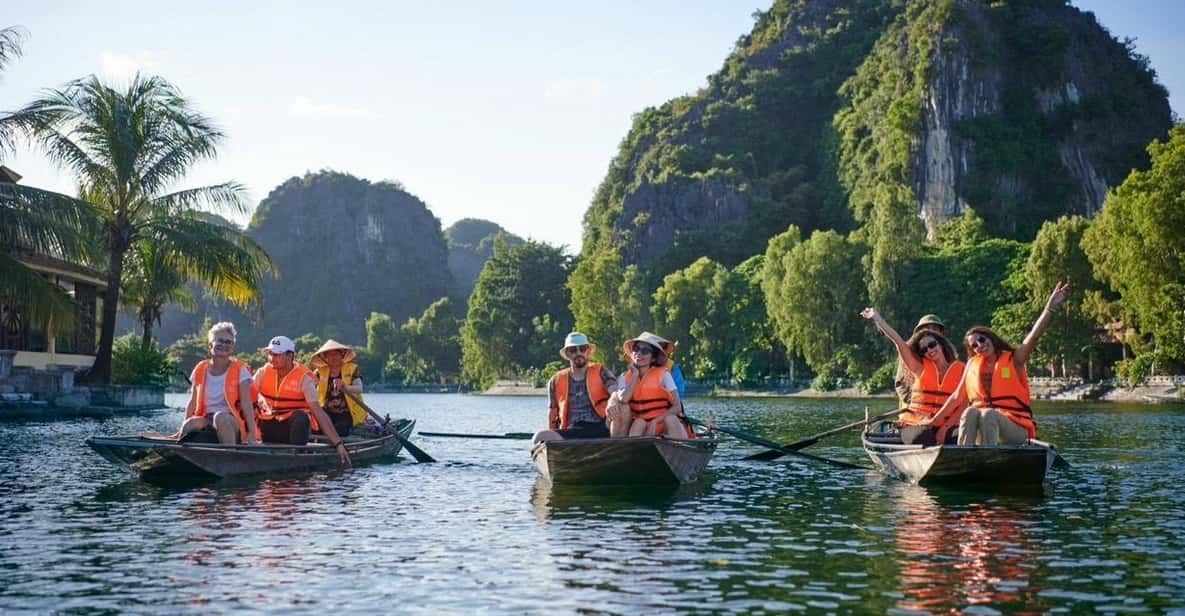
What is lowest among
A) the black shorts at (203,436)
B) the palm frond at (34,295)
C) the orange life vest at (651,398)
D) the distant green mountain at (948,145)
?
the black shorts at (203,436)

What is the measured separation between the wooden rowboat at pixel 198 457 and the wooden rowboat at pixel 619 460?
13.5 ft

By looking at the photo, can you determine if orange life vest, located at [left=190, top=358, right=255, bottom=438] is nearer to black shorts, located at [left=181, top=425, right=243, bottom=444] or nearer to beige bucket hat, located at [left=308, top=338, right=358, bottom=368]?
black shorts, located at [left=181, top=425, right=243, bottom=444]

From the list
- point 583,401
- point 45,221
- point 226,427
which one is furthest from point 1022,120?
point 226,427

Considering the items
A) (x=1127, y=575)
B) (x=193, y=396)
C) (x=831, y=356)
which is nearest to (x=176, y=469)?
(x=193, y=396)

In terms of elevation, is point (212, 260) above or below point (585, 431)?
above

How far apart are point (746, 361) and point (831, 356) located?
15.7 metres

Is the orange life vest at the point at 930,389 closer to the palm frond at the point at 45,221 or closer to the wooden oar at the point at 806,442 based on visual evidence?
the wooden oar at the point at 806,442

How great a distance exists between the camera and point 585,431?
19.6m

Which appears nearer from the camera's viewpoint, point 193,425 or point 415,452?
point 193,425

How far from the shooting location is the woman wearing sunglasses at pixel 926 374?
20.5 metres

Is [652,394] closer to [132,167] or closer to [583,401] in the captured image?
[583,401]

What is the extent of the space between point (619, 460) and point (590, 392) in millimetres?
1281

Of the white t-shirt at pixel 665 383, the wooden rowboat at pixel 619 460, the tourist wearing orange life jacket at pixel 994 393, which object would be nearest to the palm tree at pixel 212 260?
the wooden rowboat at pixel 619 460

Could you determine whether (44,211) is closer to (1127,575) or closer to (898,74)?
(1127,575)
